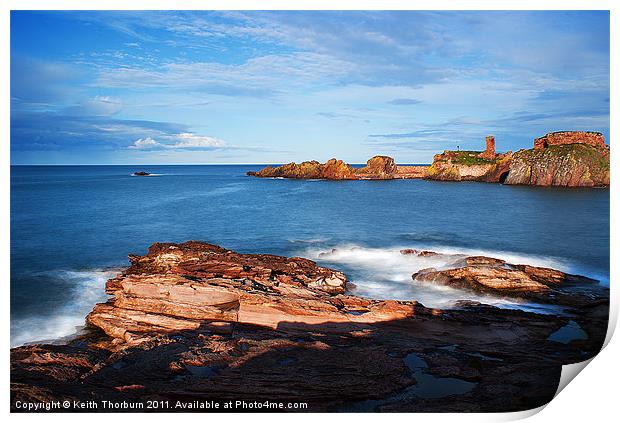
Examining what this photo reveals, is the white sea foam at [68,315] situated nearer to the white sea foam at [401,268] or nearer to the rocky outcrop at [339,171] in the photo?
the white sea foam at [401,268]

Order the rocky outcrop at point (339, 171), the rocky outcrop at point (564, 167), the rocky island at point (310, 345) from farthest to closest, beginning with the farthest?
the rocky outcrop at point (339, 171), the rocky outcrop at point (564, 167), the rocky island at point (310, 345)

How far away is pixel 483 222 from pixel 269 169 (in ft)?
115

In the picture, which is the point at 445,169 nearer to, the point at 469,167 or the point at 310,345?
the point at 469,167

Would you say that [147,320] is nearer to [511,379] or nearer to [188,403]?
[188,403]

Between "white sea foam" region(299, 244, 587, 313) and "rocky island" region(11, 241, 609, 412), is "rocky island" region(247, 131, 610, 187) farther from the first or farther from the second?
"rocky island" region(11, 241, 609, 412)

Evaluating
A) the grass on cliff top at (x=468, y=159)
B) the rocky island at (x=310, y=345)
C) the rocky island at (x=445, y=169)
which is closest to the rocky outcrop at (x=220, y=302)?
the rocky island at (x=310, y=345)

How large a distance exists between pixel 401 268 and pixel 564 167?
11.6 metres

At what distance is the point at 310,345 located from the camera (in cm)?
530

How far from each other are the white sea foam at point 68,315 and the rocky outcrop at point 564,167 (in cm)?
820

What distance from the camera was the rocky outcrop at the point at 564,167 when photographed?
8.16 meters

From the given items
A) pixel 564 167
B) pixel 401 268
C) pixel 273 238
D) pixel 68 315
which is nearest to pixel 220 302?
pixel 68 315
